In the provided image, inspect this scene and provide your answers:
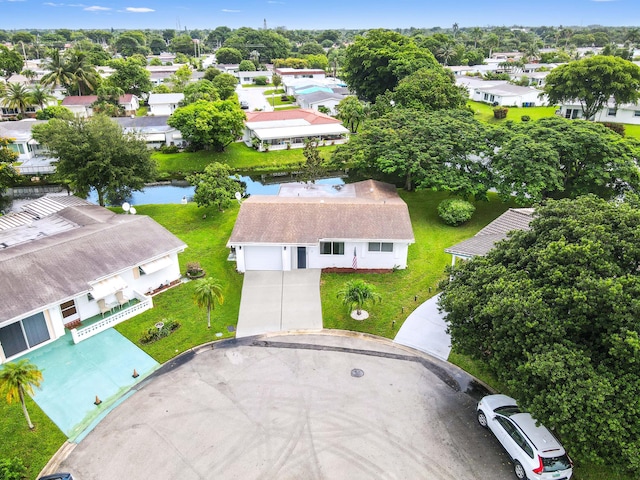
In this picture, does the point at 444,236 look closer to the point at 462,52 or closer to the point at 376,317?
the point at 376,317

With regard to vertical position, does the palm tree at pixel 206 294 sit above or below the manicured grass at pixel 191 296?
above

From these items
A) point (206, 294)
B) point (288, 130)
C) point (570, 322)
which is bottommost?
point (206, 294)

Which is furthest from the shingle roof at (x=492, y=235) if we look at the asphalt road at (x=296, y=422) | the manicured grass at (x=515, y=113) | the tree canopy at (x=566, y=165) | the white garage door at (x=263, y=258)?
the manicured grass at (x=515, y=113)

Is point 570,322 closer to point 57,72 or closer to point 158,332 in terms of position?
point 158,332

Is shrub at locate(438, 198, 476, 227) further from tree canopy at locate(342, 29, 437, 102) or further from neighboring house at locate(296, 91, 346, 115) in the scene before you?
neighboring house at locate(296, 91, 346, 115)

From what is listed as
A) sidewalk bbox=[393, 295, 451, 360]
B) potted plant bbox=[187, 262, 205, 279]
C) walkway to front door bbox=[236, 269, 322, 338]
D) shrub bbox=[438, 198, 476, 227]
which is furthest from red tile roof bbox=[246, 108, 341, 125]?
sidewalk bbox=[393, 295, 451, 360]

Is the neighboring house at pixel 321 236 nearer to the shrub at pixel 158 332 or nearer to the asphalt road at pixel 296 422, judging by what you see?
the shrub at pixel 158 332

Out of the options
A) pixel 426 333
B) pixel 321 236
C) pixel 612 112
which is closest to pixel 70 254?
pixel 321 236
